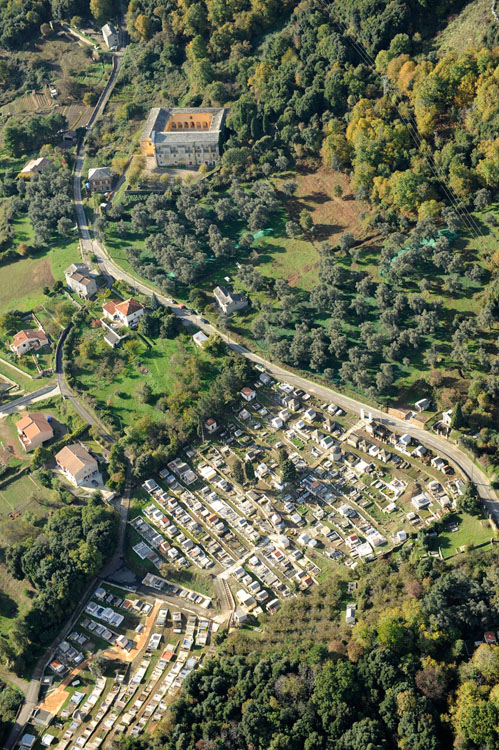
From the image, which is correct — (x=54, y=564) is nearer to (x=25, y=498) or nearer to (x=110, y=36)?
(x=25, y=498)

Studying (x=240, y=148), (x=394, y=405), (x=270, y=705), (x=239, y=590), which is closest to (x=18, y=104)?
(x=240, y=148)

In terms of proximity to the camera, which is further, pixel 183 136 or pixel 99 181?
pixel 99 181

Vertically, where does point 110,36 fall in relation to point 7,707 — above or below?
above

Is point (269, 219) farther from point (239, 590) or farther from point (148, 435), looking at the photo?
point (239, 590)

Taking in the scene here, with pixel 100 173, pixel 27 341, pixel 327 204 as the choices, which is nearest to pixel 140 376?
pixel 27 341

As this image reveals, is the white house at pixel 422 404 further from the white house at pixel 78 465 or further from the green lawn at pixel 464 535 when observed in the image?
the white house at pixel 78 465

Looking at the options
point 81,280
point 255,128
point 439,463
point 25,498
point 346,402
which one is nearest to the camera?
point 439,463
